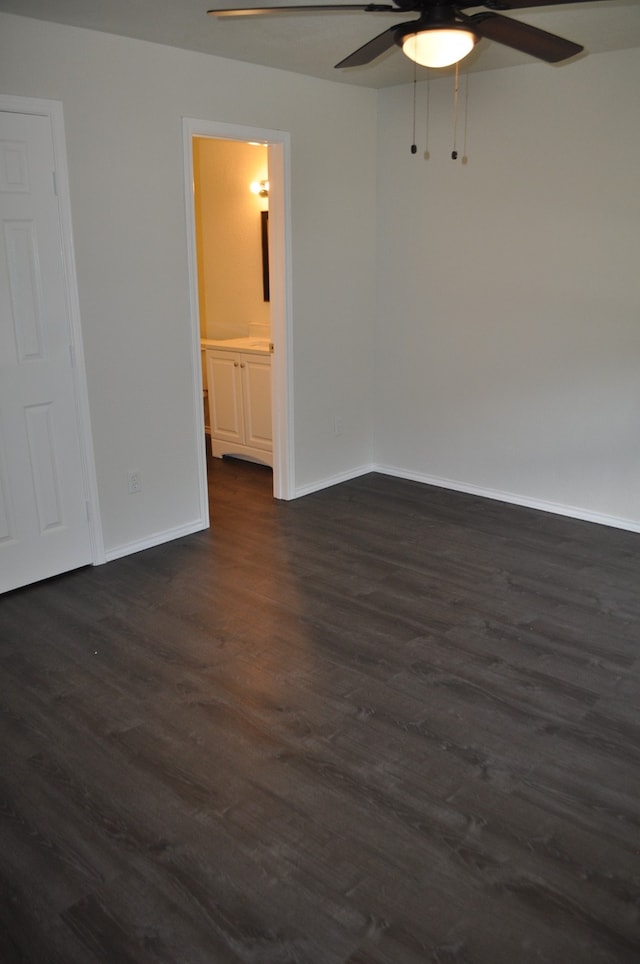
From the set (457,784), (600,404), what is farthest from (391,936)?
(600,404)

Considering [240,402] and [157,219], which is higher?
[157,219]

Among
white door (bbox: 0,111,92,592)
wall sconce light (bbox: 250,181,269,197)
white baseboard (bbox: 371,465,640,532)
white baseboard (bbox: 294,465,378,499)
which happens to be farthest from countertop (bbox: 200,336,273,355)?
white door (bbox: 0,111,92,592)

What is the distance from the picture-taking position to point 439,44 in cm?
229

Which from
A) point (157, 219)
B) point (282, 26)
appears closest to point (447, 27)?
point (282, 26)

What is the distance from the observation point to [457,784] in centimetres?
237

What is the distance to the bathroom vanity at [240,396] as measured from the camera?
5391 mm

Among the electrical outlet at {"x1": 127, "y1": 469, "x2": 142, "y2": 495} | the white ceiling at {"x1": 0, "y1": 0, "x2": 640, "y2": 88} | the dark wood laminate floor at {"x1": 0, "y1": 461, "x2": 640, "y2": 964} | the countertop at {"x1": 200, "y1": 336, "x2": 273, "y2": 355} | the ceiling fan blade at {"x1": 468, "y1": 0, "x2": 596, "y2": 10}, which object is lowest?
the dark wood laminate floor at {"x1": 0, "y1": 461, "x2": 640, "y2": 964}

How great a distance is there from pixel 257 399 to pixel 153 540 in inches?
62.2

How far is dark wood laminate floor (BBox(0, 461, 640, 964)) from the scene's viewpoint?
6.20 ft

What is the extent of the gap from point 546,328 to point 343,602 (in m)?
2.15

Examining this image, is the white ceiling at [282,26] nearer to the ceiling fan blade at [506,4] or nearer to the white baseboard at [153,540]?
the ceiling fan blade at [506,4]

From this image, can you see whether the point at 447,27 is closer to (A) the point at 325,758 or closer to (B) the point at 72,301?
(B) the point at 72,301

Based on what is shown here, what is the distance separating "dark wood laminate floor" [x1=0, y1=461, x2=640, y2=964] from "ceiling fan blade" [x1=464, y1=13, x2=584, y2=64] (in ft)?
7.28

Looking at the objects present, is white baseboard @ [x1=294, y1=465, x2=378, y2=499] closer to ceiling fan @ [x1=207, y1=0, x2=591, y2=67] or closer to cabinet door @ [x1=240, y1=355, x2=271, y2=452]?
cabinet door @ [x1=240, y1=355, x2=271, y2=452]
